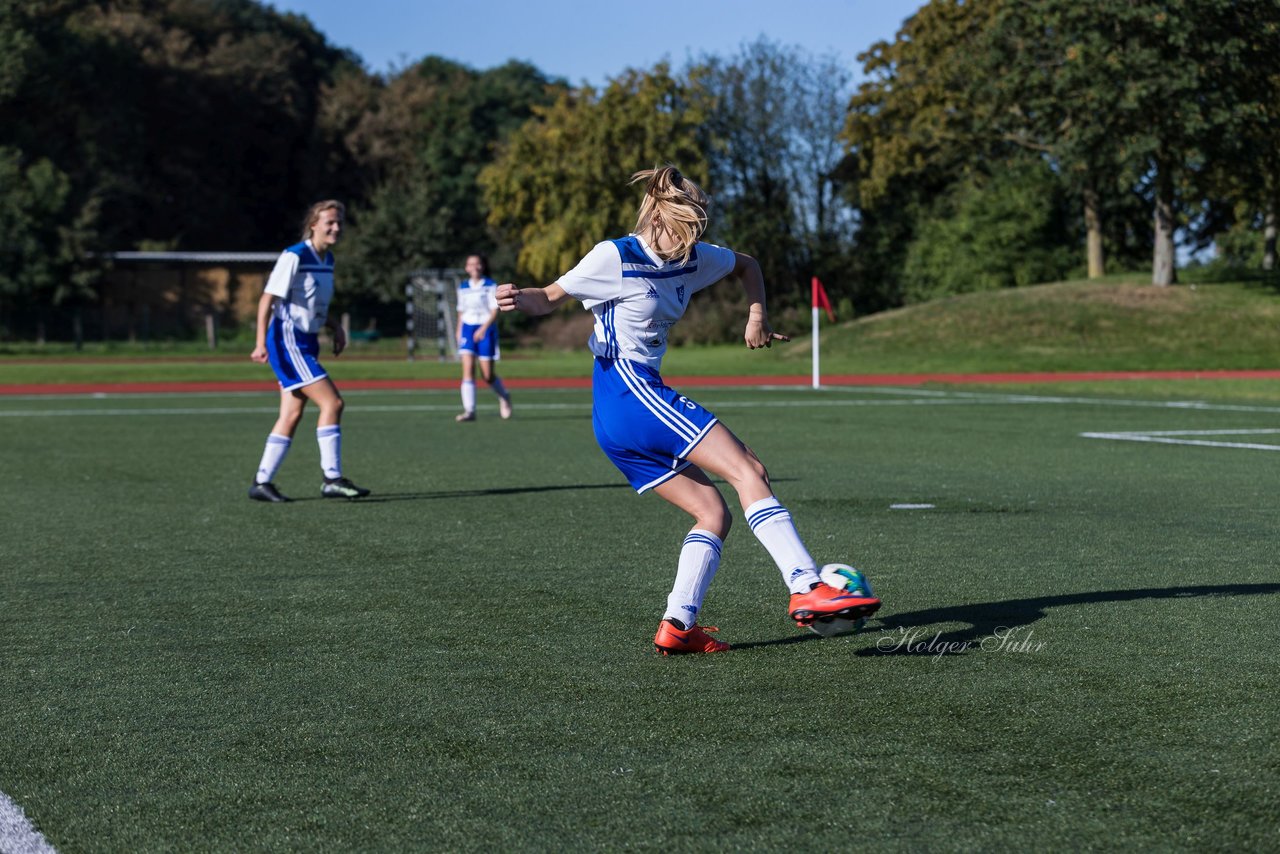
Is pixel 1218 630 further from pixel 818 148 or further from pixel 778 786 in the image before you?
pixel 818 148

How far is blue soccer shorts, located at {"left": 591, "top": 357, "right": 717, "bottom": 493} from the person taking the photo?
5992 millimetres

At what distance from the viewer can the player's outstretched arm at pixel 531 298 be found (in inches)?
225

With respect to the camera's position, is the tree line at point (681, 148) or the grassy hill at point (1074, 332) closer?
the grassy hill at point (1074, 332)

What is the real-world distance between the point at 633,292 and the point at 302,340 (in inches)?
246

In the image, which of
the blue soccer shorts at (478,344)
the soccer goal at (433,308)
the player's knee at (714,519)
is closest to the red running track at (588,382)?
the blue soccer shorts at (478,344)

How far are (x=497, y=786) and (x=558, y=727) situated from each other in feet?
2.07

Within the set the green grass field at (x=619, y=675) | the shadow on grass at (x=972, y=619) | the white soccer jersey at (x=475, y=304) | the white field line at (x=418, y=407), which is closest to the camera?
the green grass field at (x=619, y=675)

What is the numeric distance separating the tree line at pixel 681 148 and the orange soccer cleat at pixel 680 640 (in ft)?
127

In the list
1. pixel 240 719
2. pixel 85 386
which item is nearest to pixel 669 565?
pixel 240 719

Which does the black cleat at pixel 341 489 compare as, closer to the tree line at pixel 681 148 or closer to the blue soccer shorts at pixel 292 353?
the blue soccer shorts at pixel 292 353

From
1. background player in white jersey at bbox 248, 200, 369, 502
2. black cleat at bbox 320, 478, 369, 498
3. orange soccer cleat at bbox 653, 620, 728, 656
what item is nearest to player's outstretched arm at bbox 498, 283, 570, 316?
orange soccer cleat at bbox 653, 620, 728, 656

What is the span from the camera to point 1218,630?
20.3 feet

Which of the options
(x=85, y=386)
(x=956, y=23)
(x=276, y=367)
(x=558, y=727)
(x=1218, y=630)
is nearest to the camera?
(x=558, y=727)

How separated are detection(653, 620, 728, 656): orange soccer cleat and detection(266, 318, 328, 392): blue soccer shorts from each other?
21.0 feet
